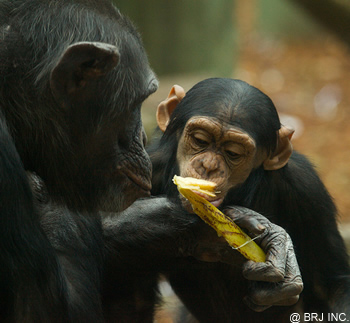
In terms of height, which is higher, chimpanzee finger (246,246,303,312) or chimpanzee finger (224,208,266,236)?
chimpanzee finger (224,208,266,236)

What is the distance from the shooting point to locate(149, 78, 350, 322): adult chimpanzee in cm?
454

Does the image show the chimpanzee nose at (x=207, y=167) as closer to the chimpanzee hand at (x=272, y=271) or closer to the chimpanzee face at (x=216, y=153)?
→ the chimpanzee face at (x=216, y=153)

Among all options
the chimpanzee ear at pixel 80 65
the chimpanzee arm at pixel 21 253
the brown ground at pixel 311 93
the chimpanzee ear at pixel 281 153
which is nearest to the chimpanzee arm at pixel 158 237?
the chimpanzee ear at pixel 281 153

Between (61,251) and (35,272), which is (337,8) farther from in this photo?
(35,272)

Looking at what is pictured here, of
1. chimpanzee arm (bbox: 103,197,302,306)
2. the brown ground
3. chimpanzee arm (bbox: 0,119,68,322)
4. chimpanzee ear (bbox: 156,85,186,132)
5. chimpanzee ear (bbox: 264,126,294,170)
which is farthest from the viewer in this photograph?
the brown ground

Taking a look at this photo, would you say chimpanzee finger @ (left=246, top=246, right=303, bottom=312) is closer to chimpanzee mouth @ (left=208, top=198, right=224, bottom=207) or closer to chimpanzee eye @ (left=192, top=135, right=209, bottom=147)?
chimpanzee mouth @ (left=208, top=198, right=224, bottom=207)

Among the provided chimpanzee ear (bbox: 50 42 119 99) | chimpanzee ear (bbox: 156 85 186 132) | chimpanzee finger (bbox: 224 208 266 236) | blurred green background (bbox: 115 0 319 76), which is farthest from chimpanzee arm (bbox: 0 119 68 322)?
blurred green background (bbox: 115 0 319 76)

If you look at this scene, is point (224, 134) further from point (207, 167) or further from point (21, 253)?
point (21, 253)

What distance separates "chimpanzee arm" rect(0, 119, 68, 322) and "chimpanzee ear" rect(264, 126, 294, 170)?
2.01 m

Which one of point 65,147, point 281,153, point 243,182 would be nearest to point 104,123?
point 65,147

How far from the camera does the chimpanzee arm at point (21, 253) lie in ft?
10.2

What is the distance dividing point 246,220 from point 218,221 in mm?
187

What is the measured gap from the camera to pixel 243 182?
4.70m

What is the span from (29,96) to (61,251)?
3.22ft
